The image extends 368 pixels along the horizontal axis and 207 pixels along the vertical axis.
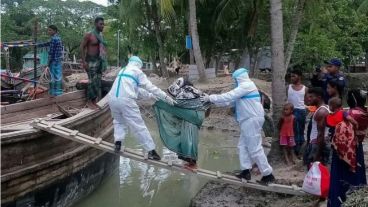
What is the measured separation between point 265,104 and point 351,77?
18605 millimetres

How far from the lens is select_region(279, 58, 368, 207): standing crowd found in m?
5.00

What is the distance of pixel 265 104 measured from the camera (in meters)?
9.23

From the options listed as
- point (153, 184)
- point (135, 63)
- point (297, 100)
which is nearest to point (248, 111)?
point (135, 63)

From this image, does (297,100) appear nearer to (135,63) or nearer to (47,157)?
(135,63)

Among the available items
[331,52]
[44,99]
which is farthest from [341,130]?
[331,52]

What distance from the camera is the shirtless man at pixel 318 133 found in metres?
6.22

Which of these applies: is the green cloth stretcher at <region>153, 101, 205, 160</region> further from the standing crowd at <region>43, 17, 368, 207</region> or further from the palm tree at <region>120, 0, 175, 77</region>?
the palm tree at <region>120, 0, 175, 77</region>

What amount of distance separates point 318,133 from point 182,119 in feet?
5.95

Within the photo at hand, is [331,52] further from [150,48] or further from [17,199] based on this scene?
[17,199]

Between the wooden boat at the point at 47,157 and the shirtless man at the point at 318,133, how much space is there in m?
3.33

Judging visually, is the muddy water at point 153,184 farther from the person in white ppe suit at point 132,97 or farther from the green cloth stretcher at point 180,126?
the person in white ppe suit at point 132,97

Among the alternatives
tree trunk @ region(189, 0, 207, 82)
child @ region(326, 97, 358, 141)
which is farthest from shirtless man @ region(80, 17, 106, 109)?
tree trunk @ region(189, 0, 207, 82)

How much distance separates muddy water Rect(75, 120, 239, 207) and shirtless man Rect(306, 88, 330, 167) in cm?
218

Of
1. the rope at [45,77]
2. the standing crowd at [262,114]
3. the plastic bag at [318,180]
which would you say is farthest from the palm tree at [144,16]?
the plastic bag at [318,180]
